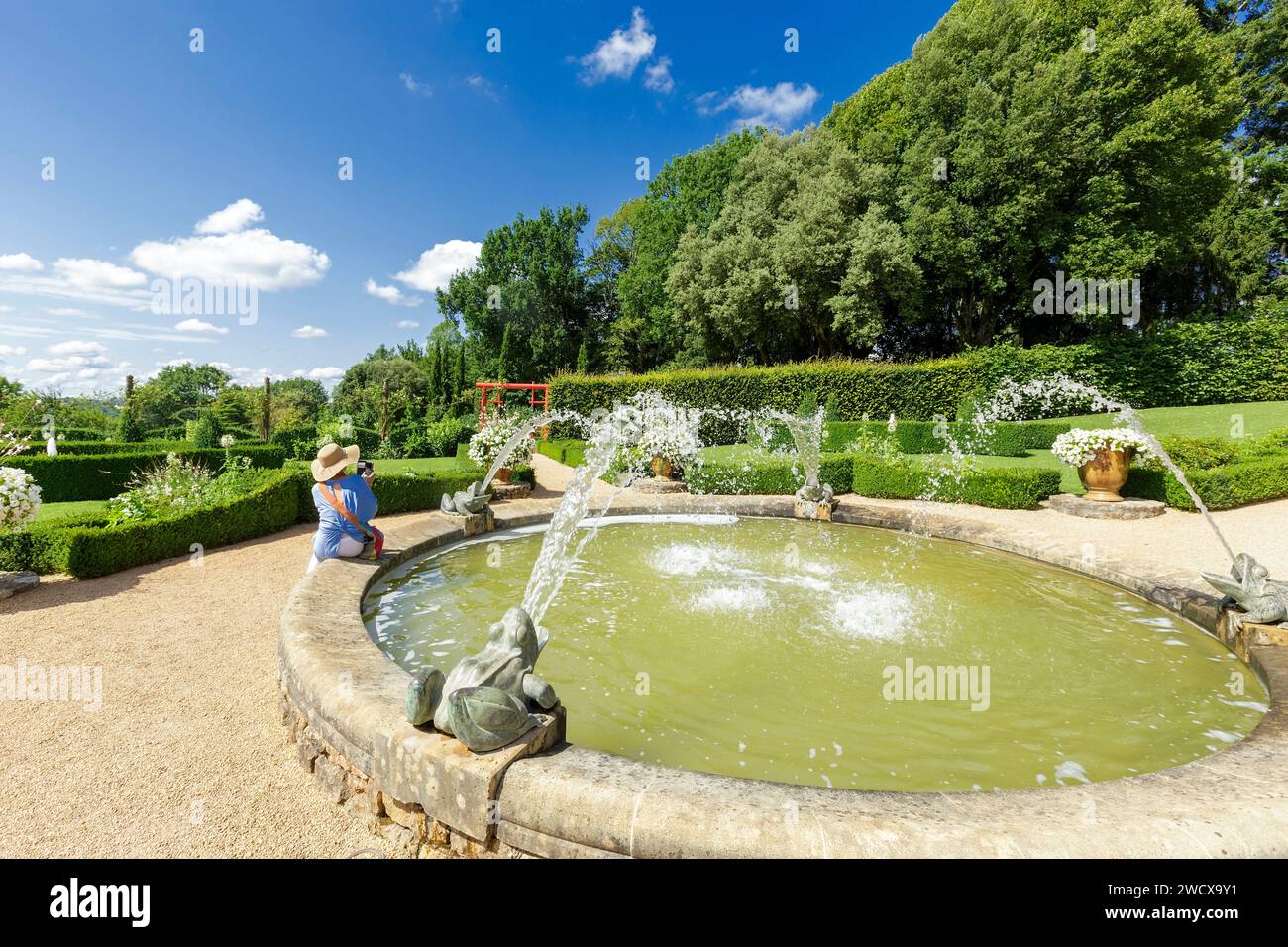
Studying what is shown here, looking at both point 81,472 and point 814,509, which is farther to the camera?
point 81,472

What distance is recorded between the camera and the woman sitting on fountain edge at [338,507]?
5.82m

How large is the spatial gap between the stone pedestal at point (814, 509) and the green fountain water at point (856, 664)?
8.68 feet

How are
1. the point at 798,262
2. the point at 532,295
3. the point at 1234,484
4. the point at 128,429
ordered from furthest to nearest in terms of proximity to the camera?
the point at 532,295, the point at 798,262, the point at 128,429, the point at 1234,484

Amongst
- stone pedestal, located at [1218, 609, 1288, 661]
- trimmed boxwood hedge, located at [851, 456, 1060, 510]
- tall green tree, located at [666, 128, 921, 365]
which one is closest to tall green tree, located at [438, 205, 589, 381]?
tall green tree, located at [666, 128, 921, 365]

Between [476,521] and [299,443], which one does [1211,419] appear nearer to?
[476,521]

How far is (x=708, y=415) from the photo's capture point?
21.7 m

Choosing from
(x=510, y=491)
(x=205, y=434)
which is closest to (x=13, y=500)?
(x=510, y=491)

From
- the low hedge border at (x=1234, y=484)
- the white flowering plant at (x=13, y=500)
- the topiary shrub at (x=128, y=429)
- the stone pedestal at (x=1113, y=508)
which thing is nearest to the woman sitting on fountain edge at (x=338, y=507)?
the white flowering plant at (x=13, y=500)

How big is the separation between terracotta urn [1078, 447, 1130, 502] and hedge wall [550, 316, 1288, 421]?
9.51 metres

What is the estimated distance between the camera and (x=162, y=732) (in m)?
3.55

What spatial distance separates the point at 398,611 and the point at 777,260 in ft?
83.4

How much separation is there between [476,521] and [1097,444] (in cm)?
1036

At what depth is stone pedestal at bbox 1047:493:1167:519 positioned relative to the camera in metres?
9.29

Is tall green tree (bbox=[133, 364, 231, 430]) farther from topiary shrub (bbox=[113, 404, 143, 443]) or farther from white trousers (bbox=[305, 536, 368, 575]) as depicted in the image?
white trousers (bbox=[305, 536, 368, 575])
